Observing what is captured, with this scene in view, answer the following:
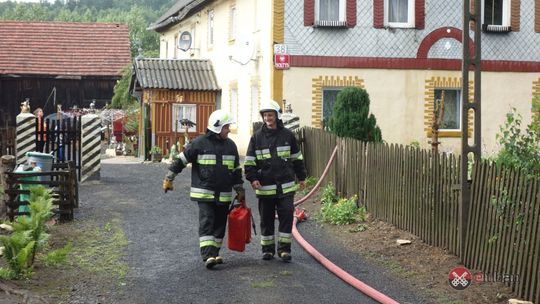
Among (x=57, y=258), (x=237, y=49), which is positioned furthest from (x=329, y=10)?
(x=57, y=258)

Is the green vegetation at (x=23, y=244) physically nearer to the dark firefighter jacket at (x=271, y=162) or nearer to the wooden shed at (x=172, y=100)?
the dark firefighter jacket at (x=271, y=162)

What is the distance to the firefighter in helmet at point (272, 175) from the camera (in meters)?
10.8

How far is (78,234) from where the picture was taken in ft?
43.2

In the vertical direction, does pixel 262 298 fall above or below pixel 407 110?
below

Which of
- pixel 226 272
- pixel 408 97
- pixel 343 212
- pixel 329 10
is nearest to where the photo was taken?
pixel 226 272

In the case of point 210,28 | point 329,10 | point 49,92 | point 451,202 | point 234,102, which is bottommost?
point 451,202

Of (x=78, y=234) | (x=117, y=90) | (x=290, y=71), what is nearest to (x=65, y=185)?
(x=78, y=234)

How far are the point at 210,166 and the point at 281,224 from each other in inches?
43.2

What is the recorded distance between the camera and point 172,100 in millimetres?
31375

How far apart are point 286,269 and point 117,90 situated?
34812mm

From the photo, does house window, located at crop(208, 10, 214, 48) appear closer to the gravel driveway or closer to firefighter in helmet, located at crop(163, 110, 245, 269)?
the gravel driveway

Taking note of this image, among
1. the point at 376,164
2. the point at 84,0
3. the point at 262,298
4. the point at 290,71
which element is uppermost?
the point at 84,0

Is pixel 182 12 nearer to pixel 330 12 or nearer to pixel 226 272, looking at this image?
pixel 330 12

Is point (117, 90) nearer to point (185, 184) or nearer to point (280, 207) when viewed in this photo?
point (185, 184)
